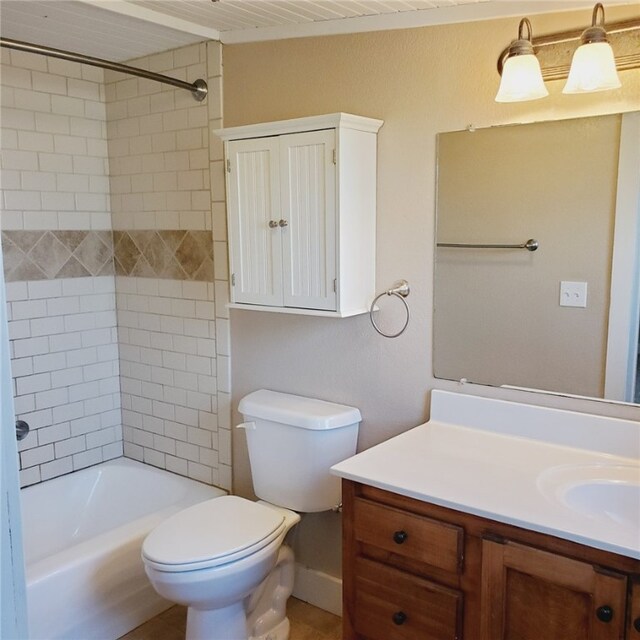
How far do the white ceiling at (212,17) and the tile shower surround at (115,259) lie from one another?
0.61ft

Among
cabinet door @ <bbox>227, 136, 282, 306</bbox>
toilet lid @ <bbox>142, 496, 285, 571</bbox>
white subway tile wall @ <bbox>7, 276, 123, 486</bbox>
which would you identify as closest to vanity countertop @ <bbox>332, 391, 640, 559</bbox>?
toilet lid @ <bbox>142, 496, 285, 571</bbox>

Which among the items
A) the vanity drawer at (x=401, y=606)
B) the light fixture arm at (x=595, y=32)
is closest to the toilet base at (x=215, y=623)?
the vanity drawer at (x=401, y=606)

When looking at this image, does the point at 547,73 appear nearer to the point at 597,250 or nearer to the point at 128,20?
the point at 597,250

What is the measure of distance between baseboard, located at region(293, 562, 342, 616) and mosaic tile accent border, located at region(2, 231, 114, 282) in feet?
5.41

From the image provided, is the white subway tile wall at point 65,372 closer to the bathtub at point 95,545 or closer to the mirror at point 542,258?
the bathtub at point 95,545

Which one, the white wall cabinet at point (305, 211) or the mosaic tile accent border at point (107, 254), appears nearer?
the white wall cabinet at point (305, 211)

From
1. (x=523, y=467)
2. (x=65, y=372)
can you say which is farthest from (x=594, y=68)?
(x=65, y=372)

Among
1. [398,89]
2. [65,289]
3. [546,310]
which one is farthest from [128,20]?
[546,310]

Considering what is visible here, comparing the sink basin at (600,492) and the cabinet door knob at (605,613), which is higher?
the sink basin at (600,492)

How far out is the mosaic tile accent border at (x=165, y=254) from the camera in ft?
8.96

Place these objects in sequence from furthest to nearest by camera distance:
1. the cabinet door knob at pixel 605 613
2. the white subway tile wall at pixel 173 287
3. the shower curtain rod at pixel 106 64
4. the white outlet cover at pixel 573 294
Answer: the white subway tile wall at pixel 173 287, the shower curtain rod at pixel 106 64, the white outlet cover at pixel 573 294, the cabinet door knob at pixel 605 613

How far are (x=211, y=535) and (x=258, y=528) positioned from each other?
156 mm

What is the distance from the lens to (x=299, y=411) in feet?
7.54

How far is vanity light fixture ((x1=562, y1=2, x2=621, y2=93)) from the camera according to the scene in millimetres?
1666
